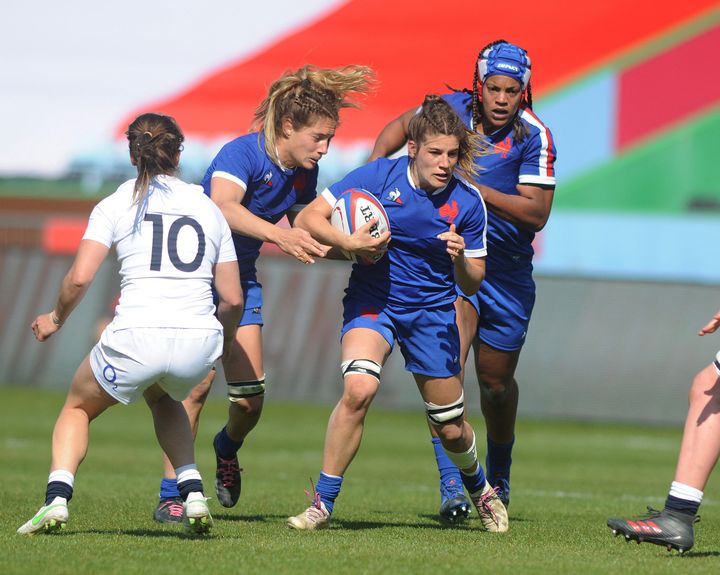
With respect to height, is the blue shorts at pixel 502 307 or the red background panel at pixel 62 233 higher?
the red background panel at pixel 62 233

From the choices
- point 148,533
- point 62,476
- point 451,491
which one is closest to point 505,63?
point 451,491

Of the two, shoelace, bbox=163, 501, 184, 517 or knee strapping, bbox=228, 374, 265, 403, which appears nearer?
shoelace, bbox=163, 501, 184, 517

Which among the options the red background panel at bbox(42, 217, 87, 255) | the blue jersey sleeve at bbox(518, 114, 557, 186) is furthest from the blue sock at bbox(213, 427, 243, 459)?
the red background panel at bbox(42, 217, 87, 255)

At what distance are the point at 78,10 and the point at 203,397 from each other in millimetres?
25008

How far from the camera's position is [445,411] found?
6848 mm

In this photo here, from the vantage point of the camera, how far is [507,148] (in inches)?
298

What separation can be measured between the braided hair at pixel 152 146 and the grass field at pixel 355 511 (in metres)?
1.72

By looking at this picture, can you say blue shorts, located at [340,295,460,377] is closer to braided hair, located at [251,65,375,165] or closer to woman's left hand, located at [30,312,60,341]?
braided hair, located at [251,65,375,165]

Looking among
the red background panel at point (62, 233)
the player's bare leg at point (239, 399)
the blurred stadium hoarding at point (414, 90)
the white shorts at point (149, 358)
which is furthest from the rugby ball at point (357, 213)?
the blurred stadium hoarding at point (414, 90)

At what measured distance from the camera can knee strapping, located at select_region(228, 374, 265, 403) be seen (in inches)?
298

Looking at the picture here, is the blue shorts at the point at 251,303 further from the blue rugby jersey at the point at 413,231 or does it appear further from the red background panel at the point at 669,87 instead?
the red background panel at the point at 669,87

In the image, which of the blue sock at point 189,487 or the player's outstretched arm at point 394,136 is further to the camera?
the player's outstretched arm at point 394,136

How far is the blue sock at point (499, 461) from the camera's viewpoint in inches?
320

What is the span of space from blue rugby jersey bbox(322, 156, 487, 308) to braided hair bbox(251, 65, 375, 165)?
421mm
